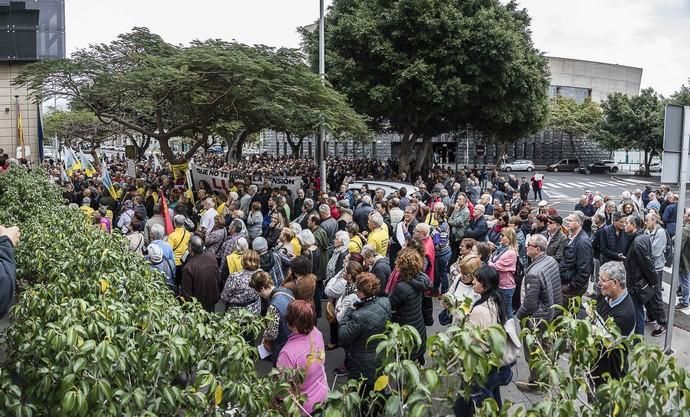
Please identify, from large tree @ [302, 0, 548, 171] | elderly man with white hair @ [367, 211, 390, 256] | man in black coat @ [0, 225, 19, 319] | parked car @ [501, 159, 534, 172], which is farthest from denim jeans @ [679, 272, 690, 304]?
parked car @ [501, 159, 534, 172]

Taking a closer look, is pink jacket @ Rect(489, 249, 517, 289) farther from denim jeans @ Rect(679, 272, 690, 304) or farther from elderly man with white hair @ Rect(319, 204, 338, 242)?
denim jeans @ Rect(679, 272, 690, 304)

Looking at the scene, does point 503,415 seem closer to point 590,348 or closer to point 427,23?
point 590,348

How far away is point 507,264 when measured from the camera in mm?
7543

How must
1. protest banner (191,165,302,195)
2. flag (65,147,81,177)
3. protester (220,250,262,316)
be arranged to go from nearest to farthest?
protester (220,250,262,316) → protest banner (191,165,302,195) → flag (65,147,81,177)

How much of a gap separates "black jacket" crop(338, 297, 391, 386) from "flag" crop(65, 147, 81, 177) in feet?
58.0

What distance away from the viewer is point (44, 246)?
5547mm

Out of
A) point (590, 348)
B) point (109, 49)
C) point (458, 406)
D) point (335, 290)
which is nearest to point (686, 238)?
point (335, 290)

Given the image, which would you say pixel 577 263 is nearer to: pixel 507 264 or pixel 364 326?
pixel 507 264

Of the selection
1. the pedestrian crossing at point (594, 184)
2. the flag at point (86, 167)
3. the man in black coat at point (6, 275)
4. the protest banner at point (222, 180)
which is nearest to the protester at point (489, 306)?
the man in black coat at point (6, 275)

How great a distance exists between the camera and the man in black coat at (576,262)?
762 centimetres

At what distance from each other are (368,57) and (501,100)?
6.23 m

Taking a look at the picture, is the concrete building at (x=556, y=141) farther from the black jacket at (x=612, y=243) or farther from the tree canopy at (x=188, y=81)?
the black jacket at (x=612, y=243)

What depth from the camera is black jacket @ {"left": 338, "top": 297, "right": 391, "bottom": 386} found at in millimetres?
5211

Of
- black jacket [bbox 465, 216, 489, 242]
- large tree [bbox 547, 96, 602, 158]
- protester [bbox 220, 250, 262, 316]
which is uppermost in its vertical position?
large tree [bbox 547, 96, 602, 158]
